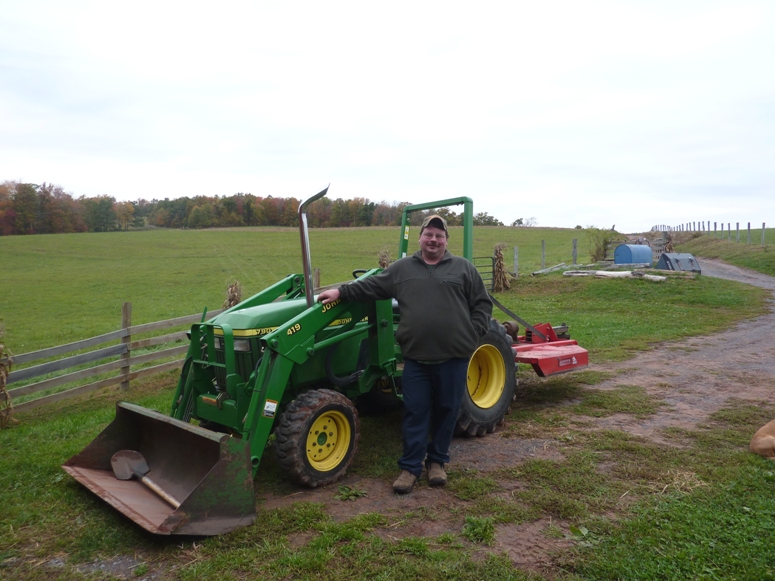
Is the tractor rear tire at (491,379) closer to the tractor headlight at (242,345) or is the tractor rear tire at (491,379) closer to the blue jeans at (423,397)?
the blue jeans at (423,397)

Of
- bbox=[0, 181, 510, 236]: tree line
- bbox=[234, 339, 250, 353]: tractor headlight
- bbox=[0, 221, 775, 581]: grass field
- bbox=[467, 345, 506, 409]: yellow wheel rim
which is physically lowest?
bbox=[0, 221, 775, 581]: grass field

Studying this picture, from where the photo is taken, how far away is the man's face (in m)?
4.33

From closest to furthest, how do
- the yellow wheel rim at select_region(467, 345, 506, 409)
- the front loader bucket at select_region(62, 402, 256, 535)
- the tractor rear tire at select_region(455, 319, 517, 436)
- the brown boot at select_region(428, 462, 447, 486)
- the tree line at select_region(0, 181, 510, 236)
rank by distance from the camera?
the front loader bucket at select_region(62, 402, 256, 535) → the brown boot at select_region(428, 462, 447, 486) → the tractor rear tire at select_region(455, 319, 517, 436) → the yellow wheel rim at select_region(467, 345, 506, 409) → the tree line at select_region(0, 181, 510, 236)

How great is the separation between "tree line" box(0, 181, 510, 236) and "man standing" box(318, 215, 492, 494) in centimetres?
3414

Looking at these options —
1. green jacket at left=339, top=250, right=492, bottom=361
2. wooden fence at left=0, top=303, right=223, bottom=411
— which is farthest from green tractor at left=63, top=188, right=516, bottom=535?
wooden fence at left=0, top=303, right=223, bottom=411

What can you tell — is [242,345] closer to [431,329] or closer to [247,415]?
[247,415]

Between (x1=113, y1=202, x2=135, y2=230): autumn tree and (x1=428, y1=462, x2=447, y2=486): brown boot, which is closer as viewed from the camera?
(x1=428, y1=462, x2=447, y2=486): brown boot

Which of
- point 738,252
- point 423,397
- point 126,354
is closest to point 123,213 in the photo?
point 738,252

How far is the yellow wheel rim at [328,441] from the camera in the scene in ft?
13.8

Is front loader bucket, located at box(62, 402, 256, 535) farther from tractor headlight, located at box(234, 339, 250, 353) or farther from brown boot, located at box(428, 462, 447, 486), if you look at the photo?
brown boot, located at box(428, 462, 447, 486)

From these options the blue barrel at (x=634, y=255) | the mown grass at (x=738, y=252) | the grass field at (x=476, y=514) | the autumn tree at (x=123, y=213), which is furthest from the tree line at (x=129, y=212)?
the grass field at (x=476, y=514)

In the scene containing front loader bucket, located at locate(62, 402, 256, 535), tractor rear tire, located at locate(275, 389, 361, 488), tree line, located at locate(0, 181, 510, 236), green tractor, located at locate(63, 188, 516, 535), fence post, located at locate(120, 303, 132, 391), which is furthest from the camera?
tree line, located at locate(0, 181, 510, 236)

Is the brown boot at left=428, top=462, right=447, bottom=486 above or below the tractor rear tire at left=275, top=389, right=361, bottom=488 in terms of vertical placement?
below

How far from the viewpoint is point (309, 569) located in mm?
3168
